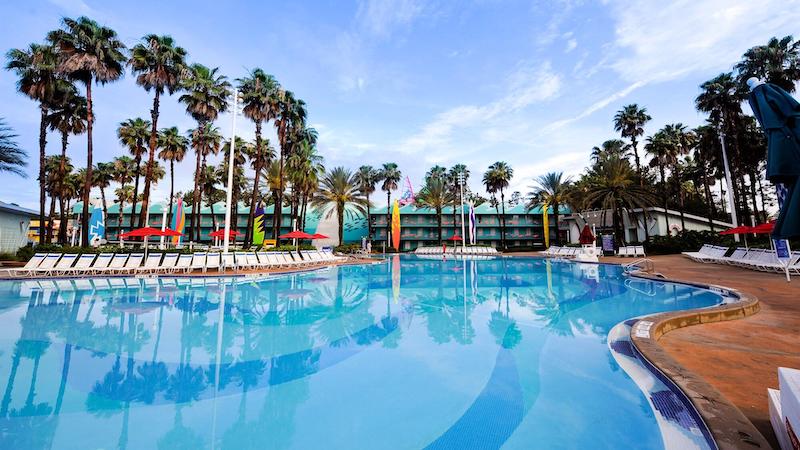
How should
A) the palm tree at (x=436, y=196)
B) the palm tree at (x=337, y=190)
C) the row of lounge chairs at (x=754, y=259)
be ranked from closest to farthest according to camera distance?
the row of lounge chairs at (x=754, y=259) < the palm tree at (x=337, y=190) < the palm tree at (x=436, y=196)

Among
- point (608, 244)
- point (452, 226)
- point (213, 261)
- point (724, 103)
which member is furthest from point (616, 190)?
point (213, 261)

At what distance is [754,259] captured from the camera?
51.8 ft

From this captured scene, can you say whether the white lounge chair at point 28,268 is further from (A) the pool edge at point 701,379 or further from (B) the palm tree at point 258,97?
(A) the pool edge at point 701,379

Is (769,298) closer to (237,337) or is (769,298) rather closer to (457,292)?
(457,292)

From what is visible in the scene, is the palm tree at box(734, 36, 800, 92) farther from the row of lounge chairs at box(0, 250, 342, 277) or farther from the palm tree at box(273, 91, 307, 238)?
the row of lounge chairs at box(0, 250, 342, 277)

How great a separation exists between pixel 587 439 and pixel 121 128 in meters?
40.3

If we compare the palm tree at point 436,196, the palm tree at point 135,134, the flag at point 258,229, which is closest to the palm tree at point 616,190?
the palm tree at point 436,196

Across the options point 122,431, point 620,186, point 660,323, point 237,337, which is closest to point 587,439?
point 660,323

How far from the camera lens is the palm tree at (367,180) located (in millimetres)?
42987

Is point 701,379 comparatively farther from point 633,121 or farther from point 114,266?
point 633,121

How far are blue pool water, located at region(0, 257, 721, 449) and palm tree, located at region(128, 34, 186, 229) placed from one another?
15529mm

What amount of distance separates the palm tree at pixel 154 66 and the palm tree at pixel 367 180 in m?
21.9

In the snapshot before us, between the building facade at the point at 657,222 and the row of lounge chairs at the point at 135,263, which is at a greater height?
the building facade at the point at 657,222

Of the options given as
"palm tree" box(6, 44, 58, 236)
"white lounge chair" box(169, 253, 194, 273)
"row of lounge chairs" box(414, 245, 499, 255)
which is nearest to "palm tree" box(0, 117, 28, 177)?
"palm tree" box(6, 44, 58, 236)
